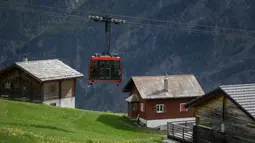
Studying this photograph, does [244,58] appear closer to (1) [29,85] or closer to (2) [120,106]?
(2) [120,106]

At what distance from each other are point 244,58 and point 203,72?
21.9 m

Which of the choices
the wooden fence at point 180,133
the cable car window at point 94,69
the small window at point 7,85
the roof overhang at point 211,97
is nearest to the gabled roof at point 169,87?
Answer: the cable car window at point 94,69

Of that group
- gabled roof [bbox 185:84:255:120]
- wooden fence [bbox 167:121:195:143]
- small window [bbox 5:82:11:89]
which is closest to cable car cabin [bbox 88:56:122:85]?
wooden fence [bbox 167:121:195:143]

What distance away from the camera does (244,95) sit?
2706 cm

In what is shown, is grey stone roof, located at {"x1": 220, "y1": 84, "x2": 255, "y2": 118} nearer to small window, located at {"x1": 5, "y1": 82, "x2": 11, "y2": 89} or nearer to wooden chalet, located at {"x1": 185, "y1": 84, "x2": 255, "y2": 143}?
wooden chalet, located at {"x1": 185, "y1": 84, "x2": 255, "y2": 143}

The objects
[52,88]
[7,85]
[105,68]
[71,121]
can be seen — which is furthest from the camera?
[7,85]

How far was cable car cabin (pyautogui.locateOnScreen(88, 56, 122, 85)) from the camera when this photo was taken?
42.4m

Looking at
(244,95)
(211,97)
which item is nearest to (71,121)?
(211,97)

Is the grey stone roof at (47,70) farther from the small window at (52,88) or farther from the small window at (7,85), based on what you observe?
the small window at (7,85)

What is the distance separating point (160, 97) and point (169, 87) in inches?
87.9

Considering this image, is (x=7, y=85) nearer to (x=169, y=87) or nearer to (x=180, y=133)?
(x=169, y=87)

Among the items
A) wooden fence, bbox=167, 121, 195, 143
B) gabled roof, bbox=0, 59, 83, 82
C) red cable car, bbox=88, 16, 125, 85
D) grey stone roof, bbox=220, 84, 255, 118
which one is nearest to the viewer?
grey stone roof, bbox=220, 84, 255, 118

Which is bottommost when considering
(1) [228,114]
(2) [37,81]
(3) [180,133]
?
(3) [180,133]

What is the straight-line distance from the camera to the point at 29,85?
200ft
